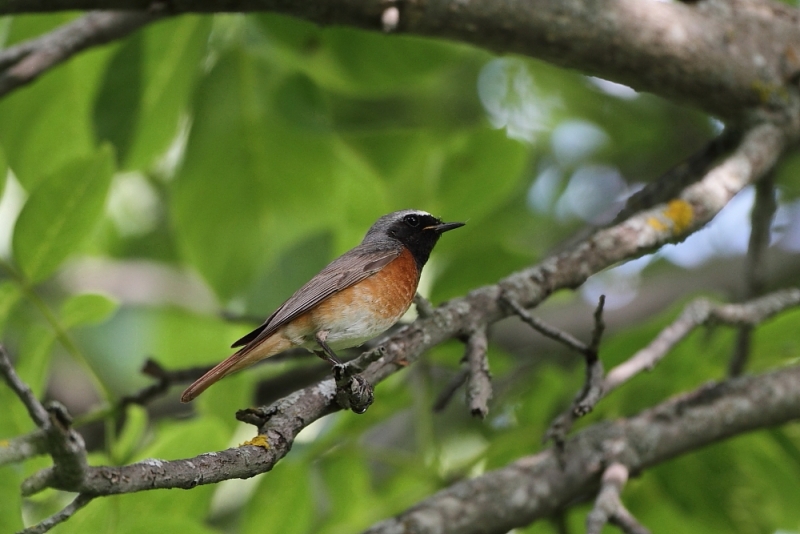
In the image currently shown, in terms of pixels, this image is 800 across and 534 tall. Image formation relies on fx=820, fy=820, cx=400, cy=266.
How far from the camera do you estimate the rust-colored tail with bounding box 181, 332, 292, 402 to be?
2965 millimetres

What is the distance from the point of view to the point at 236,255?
458cm

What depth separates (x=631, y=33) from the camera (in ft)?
14.0

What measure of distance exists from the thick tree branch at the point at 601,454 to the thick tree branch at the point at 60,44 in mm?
2623

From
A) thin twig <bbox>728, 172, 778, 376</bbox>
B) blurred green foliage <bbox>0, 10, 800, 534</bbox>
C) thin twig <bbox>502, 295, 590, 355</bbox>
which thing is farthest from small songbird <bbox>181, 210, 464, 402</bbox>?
thin twig <bbox>728, 172, 778, 376</bbox>

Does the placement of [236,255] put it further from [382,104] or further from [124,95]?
[382,104]

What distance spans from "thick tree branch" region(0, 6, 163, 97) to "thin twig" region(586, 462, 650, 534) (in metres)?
2.86

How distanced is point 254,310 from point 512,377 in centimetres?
218

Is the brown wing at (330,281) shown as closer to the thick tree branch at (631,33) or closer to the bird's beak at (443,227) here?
the bird's beak at (443,227)

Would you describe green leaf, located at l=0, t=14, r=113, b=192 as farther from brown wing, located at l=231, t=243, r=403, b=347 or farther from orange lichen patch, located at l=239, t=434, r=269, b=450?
orange lichen patch, located at l=239, t=434, r=269, b=450

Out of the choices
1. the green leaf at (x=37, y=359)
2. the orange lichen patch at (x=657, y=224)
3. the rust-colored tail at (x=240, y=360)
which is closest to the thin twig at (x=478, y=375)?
the rust-colored tail at (x=240, y=360)

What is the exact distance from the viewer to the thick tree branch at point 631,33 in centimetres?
377

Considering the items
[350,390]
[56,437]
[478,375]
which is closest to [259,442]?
[350,390]

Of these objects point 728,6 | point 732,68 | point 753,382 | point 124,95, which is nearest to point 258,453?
point 124,95

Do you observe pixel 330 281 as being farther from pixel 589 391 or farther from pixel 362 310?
pixel 589 391
